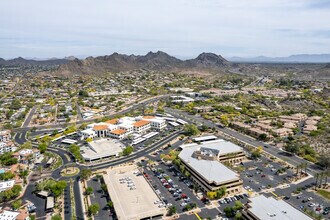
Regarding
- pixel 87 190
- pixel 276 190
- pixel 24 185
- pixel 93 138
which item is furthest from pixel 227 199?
pixel 93 138

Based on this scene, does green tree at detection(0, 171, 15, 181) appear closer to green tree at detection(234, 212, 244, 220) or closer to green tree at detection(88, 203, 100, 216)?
green tree at detection(88, 203, 100, 216)

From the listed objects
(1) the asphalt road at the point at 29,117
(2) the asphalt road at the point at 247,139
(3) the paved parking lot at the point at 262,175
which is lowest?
(1) the asphalt road at the point at 29,117

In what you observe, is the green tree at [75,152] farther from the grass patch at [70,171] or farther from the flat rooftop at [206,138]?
the flat rooftop at [206,138]

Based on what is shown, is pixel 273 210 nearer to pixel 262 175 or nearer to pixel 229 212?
pixel 229 212

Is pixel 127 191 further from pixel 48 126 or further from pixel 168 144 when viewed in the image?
pixel 48 126

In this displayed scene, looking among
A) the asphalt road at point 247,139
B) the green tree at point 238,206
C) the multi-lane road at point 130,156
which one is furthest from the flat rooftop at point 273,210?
the multi-lane road at point 130,156
